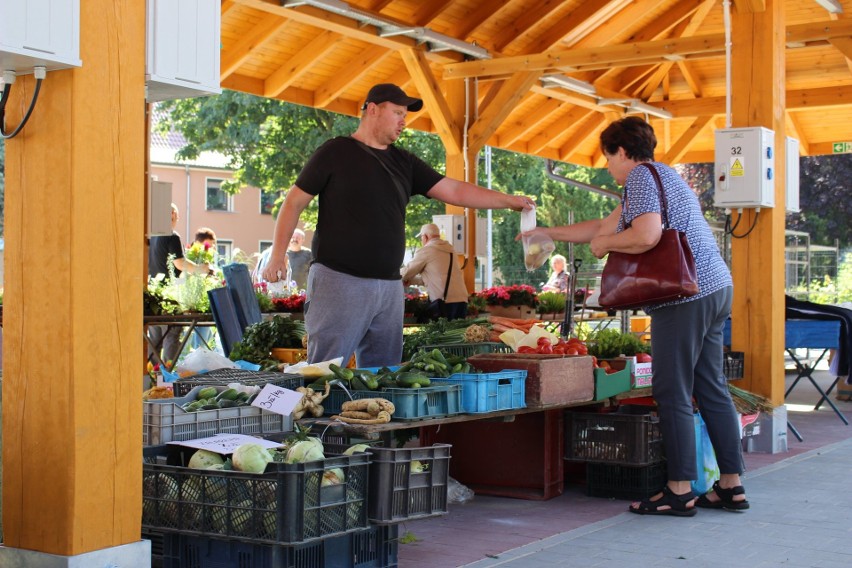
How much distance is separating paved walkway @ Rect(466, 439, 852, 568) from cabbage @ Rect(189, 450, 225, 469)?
1.21 metres

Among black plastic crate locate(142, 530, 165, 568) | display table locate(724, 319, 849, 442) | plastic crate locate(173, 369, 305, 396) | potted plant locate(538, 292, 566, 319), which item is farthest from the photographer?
potted plant locate(538, 292, 566, 319)

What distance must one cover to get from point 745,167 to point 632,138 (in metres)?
2.71

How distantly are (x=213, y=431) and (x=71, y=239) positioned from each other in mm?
1100

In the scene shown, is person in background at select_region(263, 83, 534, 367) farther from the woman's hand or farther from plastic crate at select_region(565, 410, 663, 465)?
plastic crate at select_region(565, 410, 663, 465)

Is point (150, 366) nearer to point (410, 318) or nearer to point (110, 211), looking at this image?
point (410, 318)

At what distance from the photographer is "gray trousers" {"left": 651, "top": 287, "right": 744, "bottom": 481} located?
212 inches

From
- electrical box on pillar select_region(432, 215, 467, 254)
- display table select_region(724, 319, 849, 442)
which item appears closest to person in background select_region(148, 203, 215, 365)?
electrical box on pillar select_region(432, 215, 467, 254)

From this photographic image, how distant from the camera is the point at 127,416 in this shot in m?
3.48

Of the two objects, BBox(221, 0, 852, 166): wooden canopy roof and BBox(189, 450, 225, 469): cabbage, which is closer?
BBox(189, 450, 225, 469): cabbage

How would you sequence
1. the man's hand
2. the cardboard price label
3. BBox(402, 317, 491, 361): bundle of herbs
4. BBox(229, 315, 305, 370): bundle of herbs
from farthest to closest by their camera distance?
BBox(229, 315, 305, 370): bundle of herbs → BBox(402, 317, 491, 361): bundle of herbs → the man's hand → the cardboard price label

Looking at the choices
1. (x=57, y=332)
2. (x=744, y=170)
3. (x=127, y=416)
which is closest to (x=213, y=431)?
(x=127, y=416)

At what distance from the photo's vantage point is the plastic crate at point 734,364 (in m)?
7.64

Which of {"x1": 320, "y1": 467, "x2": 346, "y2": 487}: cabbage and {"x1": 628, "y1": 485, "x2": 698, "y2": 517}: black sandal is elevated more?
{"x1": 320, "y1": 467, "x2": 346, "y2": 487}: cabbage

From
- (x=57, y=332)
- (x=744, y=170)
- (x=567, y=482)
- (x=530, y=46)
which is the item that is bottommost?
(x=567, y=482)
